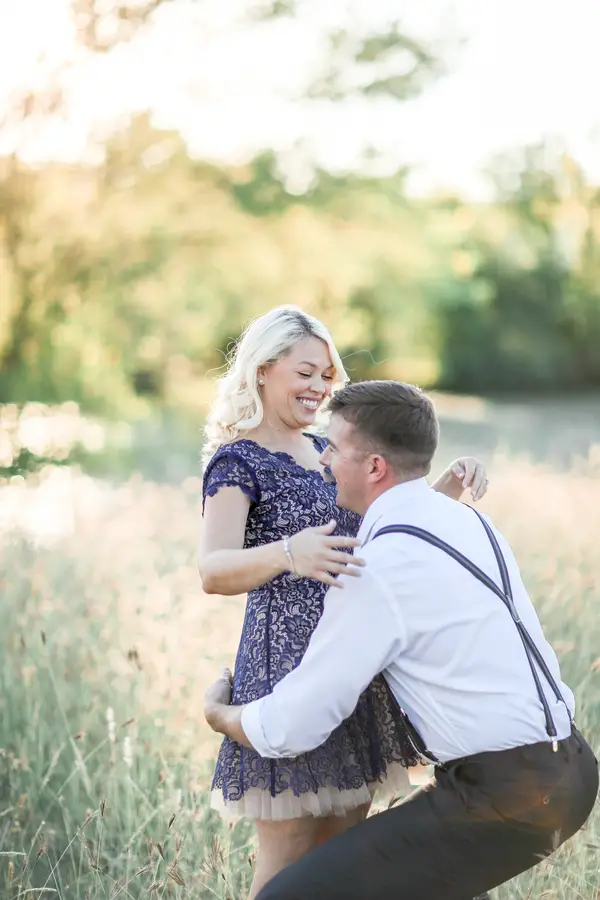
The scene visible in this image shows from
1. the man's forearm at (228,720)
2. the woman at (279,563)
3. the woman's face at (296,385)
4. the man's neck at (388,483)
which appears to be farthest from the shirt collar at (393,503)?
the woman's face at (296,385)

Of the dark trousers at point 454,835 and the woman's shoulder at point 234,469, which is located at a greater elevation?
the woman's shoulder at point 234,469

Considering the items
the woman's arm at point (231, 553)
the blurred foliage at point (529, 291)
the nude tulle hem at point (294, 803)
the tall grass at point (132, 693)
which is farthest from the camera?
the blurred foliage at point (529, 291)

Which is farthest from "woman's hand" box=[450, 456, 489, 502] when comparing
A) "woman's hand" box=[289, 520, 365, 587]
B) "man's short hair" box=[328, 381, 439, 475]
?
"woman's hand" box=[289, 520, 365, 587]

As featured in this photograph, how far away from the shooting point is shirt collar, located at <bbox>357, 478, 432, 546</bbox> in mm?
1974

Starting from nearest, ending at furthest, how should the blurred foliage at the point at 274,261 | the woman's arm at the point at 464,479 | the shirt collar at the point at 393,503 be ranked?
the shirt collar at the point at 393,503, the woman's arm at the point at 464,479, the blurred foliage at the point at 274,261

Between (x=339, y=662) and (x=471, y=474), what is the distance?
885mm

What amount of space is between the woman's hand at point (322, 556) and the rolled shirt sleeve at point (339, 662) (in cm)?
3

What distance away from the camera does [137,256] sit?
9.08m

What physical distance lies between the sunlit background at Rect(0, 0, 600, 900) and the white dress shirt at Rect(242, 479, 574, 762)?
1.14m

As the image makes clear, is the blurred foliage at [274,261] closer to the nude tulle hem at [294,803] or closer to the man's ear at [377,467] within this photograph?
the man's ear at [377,467]

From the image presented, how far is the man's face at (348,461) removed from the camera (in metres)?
2.07

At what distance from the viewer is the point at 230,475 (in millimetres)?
2432

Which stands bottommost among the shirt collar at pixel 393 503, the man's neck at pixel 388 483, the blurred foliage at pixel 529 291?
the shirt collar at pixel 393 503

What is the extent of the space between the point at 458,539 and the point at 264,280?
35.3 ft
